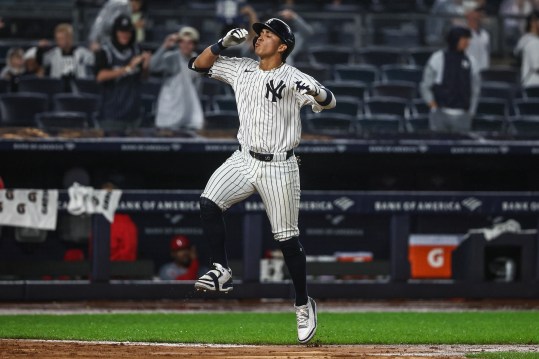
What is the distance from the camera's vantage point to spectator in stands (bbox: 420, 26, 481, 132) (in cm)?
1293

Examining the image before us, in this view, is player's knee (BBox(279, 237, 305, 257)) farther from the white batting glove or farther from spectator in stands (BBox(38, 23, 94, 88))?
spectator in stands (BBox(38, 23, 94, 88))

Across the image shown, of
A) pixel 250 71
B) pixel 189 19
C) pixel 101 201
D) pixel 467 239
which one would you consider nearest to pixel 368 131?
pixel 467 239

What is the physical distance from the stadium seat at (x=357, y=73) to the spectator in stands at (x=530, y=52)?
1.82 metres

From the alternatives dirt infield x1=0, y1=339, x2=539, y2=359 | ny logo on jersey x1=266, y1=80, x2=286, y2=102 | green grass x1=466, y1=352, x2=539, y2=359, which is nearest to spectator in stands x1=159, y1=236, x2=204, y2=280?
dirt infield x1=0, y1=339, x2=539, y2=359

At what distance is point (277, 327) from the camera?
8.68m

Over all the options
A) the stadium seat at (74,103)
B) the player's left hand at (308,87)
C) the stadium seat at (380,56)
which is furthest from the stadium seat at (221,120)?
the player's left hand at (308,87)

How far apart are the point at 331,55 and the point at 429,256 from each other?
471 cm

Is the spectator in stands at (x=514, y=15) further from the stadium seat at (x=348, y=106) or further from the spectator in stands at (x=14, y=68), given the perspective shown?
the spectator in stands at (x=14, y=68)

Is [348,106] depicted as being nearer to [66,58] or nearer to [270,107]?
[66,58]

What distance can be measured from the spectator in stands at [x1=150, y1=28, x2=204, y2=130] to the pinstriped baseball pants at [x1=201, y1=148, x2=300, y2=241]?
4941 millimetres

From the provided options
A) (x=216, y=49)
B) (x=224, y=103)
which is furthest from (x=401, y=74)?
(x=216, y=49)

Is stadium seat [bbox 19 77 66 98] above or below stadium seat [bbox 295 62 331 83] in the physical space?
below

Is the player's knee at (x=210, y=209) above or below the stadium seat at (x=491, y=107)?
below

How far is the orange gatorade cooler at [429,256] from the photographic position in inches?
440
